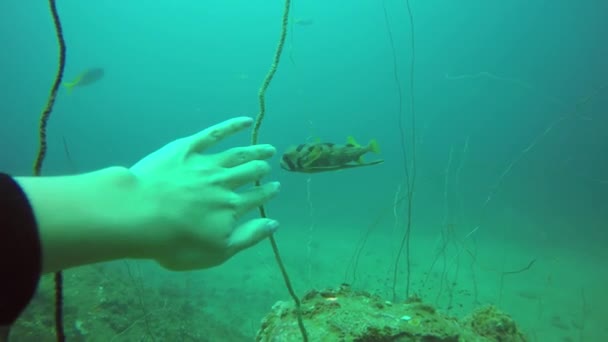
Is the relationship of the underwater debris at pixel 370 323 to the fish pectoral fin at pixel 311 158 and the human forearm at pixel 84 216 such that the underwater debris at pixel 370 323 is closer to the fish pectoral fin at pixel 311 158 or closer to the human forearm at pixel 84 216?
the fish pectoral fin at pixel 311 158

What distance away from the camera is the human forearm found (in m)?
0.94

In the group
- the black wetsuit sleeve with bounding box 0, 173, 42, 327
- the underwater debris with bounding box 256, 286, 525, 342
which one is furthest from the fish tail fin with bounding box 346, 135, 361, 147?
the black wetsuit sleeve with bounding box 0, 173, 42, 327

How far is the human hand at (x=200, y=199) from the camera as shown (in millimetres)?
1112

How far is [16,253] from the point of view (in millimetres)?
852

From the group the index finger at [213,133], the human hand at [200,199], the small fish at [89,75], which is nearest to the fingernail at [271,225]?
the human hand at [200,199]

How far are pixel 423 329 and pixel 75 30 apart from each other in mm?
77192

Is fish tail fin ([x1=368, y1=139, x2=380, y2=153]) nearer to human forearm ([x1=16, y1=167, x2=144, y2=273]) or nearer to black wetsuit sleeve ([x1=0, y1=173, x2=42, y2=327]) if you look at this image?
human forearm ([x1=16, y1=167, x2=144, y2=273])

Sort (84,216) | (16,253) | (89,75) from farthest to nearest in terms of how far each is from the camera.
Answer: (89,75) → (84,216) → (16,253)

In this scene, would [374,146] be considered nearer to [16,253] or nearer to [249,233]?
[249,233]

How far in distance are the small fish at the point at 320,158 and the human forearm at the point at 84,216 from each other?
1.05 m

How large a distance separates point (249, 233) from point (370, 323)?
1.49m

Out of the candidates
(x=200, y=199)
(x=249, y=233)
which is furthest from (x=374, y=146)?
(x=200, y=199)

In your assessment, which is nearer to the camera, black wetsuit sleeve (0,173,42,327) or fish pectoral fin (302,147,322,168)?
black wetsuit sleeve (0,173,42,327)

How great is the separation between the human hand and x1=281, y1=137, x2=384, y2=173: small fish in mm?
608
